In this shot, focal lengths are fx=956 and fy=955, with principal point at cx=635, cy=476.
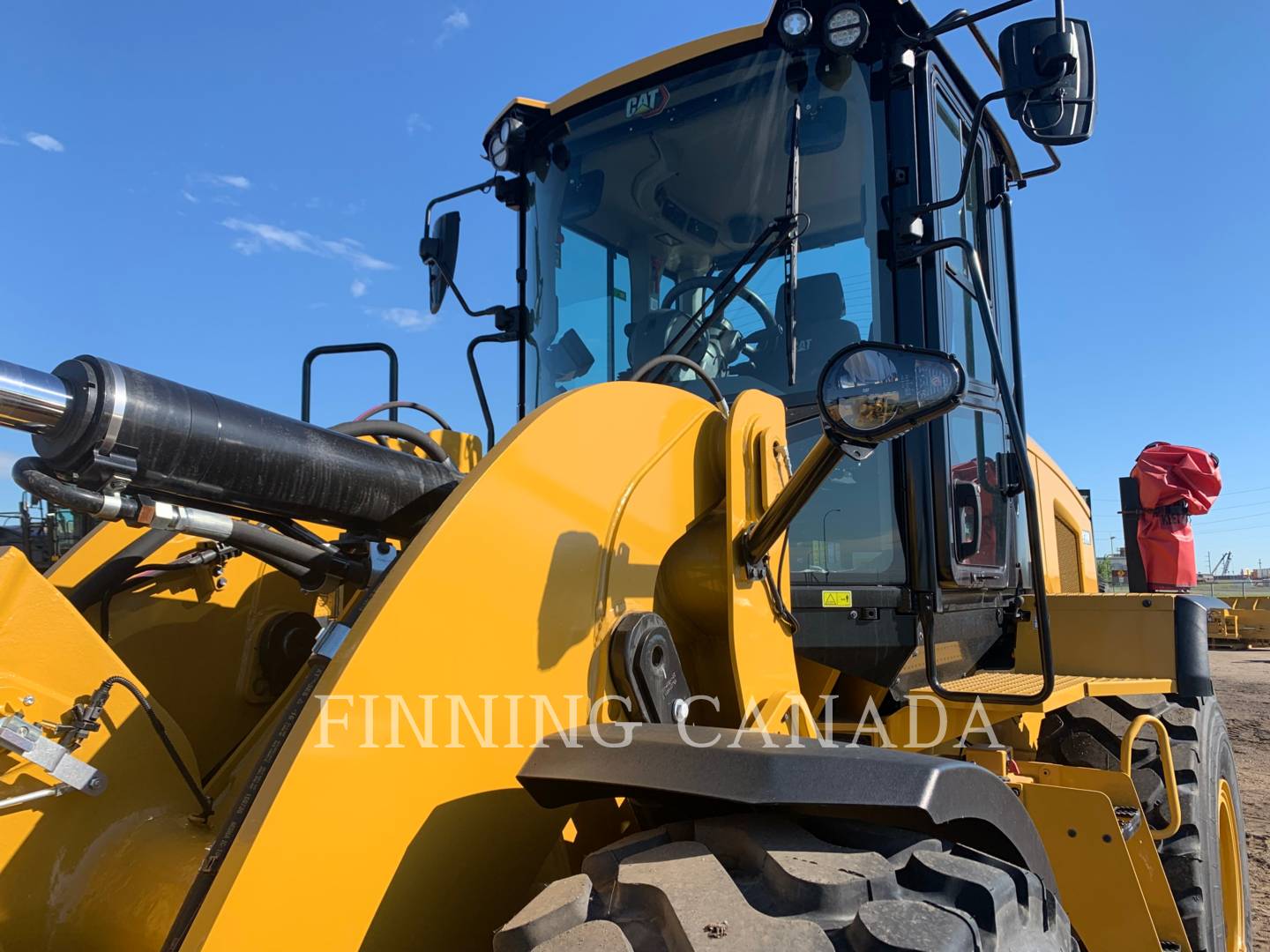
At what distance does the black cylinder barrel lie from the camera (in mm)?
1403

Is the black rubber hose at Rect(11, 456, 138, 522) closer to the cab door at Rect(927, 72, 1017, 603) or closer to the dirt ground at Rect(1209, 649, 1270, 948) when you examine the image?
the cab door at Rect(927, 72, 1017, 603)

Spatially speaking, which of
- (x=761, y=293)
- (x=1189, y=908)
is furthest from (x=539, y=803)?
(x=1189, y=908)

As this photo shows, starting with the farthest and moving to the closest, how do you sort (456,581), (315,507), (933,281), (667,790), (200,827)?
(933,281), (200,827), (315,507), (456,581), (667,790)

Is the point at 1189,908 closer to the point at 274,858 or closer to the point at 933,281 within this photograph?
the point at 933,281

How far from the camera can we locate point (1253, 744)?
9.82 meters

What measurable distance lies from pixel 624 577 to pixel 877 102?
6.02 ft

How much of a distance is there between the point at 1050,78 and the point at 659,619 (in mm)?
1771

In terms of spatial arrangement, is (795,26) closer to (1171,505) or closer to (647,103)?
(647,103)

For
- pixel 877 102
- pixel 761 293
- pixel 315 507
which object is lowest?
pixel 315 507

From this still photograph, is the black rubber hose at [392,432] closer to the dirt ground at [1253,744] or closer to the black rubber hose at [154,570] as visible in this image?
the black rubber hose at [154,570]

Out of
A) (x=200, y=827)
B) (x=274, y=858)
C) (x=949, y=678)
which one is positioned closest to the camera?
(x=274, y=858)

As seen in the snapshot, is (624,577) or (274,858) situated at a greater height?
(624,577)

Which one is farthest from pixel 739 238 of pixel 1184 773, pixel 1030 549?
pixel 1184 773

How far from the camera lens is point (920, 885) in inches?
52.5
